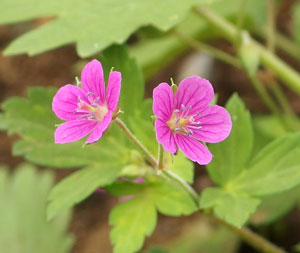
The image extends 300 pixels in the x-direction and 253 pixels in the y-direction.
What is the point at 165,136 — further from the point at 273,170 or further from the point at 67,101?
the point at 273,170

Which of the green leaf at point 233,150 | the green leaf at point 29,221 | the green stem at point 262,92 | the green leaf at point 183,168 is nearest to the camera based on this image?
the green leaf at point 183,168

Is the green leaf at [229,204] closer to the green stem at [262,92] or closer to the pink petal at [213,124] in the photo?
the pink petal at [213,124]

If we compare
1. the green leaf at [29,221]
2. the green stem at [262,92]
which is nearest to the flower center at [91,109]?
the green stem at [262,92]

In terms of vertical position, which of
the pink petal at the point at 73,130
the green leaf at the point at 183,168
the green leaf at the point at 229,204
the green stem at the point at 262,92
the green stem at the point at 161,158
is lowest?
the green stem at the point at 262,92

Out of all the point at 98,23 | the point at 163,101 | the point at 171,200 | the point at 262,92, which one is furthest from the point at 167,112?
the point at 262,92

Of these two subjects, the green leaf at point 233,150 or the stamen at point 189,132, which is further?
the green leaf at point 233,150

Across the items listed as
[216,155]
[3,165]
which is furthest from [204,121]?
[3,165]

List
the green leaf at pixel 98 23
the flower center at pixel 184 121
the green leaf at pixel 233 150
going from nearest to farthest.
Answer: the flower center at pixel 184 121 < the green leaf at pixel 233 150 < the green leaf at pixel 98 23
